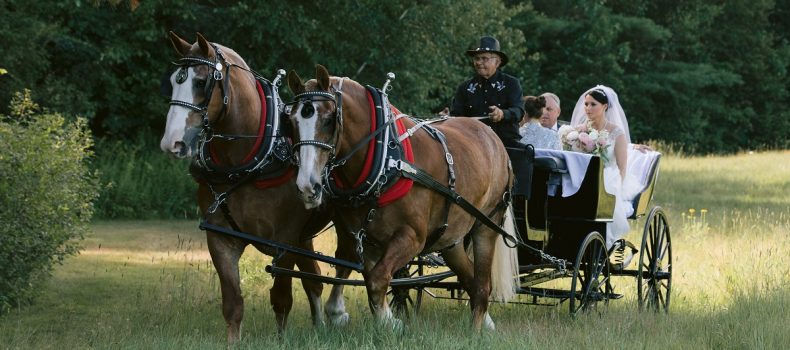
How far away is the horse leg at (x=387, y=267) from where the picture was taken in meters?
6.10

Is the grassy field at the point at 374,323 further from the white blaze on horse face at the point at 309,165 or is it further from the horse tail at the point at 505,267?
the white blaze on horse face at the point at 309,165

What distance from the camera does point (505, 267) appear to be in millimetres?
7586

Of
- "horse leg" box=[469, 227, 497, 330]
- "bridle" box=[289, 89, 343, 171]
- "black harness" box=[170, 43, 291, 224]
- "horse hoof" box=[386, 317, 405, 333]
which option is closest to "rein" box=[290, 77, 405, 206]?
"bridle" box=[289, 89, 343, 171]

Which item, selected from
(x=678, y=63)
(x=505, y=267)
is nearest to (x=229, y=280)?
(x=505, y=267)

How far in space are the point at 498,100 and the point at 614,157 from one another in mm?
1308

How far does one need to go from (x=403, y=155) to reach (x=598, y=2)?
1152 inches

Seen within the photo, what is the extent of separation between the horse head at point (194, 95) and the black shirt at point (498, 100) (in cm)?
233

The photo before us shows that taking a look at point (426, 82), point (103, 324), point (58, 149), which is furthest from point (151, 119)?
point (103, 324)

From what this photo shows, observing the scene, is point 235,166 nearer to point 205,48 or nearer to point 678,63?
point 205,48

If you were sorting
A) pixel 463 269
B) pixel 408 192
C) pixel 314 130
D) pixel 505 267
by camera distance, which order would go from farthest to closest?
pixel 505 267
pixel 463 269
pixel 408 192
pixel 314 130

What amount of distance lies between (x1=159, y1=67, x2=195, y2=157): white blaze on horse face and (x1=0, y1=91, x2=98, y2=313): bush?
2.81m

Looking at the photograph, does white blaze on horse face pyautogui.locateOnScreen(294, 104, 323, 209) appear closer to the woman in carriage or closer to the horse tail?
the horse tail

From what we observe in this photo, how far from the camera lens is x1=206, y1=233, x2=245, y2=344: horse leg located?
636 cm

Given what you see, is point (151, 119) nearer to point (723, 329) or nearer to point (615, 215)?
point (615, 215)
